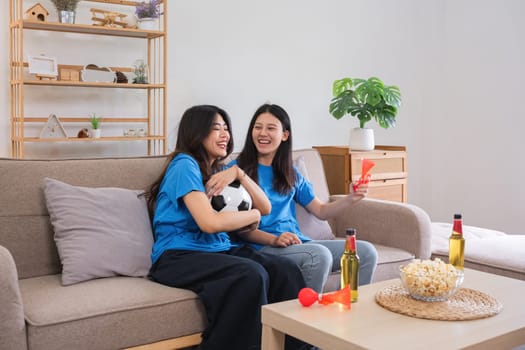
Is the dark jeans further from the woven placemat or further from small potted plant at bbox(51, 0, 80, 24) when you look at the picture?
small potted plant at bbox(51, 0, 80, 24)

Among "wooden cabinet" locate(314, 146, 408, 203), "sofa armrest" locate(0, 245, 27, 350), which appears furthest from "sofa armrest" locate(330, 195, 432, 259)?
"sofa armrest" locate(0, 245, 27, 350)

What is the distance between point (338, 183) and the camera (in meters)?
4.02

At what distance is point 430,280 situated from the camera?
2.04 meters

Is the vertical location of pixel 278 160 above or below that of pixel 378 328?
above

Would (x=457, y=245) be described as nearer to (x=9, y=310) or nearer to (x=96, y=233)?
(x=96, y=233)

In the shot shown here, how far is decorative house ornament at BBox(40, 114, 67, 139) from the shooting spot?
3624 millimetres

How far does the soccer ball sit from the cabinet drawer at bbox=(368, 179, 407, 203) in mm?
1550

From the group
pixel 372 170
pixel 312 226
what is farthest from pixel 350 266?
pixel 372 170

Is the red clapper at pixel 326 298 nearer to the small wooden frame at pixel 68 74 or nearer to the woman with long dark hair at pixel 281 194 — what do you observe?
the woman with long dark hair at pixel 281 194

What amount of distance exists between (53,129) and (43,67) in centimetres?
33

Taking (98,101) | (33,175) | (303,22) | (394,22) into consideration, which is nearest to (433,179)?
(394,22)

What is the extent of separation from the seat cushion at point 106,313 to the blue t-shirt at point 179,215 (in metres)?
0.18

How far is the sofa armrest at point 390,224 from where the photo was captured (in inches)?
122

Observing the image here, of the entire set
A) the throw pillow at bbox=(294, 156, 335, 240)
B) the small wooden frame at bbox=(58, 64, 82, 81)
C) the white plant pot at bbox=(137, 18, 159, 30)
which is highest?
the white plant pot at bbox=(137, 18, 159, 30)
